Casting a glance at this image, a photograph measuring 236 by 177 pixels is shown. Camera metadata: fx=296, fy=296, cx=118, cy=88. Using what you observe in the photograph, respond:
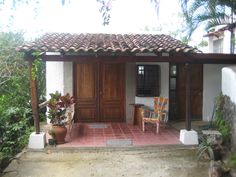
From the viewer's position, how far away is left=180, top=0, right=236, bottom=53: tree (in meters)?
9.59

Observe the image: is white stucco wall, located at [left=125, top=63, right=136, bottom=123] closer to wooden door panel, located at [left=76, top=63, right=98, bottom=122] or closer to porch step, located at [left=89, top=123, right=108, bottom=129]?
porch step, located at [left=89, top=123, right=108, bottom=129]

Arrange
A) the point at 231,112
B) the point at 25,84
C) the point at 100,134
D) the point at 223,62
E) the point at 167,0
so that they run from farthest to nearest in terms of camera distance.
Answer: the point at 25,84 < the point at 223,62 < the point at 100,134 < the point at 231,112 < the point at 167,0

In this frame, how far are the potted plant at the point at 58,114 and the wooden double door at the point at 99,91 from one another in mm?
2803

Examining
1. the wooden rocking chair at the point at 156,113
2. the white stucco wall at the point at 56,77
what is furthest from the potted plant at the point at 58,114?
the wooden rocking chair at the point at 156,113

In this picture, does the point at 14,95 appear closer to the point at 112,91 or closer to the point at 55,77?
the point at 55,77

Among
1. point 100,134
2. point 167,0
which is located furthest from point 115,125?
point 167,0

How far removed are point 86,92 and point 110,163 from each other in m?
4.53

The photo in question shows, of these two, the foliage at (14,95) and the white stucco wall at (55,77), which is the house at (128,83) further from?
the foliage at (14,95)

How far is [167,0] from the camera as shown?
19.7 feet

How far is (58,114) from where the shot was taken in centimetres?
805

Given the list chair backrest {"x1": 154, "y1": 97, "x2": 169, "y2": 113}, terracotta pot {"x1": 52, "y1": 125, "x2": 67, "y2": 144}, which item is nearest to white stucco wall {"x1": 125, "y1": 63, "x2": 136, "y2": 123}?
chair backrest {"x1": 154, "y1": 97, "x2": 169, "y2": 113}

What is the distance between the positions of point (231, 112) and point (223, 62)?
297cm

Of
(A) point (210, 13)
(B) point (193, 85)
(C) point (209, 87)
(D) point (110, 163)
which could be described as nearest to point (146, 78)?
(B) point (193, 85)

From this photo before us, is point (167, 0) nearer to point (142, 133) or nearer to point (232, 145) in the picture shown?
point (232, 145)
